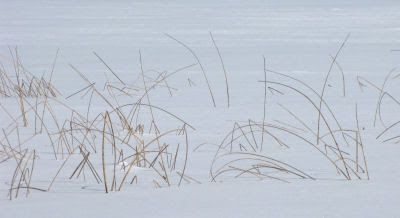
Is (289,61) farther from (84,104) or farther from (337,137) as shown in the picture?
(337,137)

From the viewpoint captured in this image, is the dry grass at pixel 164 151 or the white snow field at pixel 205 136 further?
the dry grass at pixel 164 151

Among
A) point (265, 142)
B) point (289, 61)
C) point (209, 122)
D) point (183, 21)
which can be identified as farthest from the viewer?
point (183, 21)

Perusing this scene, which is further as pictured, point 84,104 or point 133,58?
point 133,58

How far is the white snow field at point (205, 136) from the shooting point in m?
1.59

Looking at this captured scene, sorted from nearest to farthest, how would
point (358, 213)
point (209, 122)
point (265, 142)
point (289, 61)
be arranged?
point (358, 213), point (265, 142), point (209, 122), point (289, 61)

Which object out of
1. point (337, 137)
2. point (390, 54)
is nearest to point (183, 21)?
point (390, 54)

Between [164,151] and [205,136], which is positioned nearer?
[164,151]

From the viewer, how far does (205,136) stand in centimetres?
254

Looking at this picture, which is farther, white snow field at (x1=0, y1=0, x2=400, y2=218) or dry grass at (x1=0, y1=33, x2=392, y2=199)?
dry grass at (x1=0, y1=33, x2=392, y2=199)

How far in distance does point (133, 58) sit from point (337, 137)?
3.92 meters

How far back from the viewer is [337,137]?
245cm

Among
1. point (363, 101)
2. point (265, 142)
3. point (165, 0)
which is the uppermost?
point (165, 0)

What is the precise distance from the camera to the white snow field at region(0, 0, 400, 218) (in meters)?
1.59

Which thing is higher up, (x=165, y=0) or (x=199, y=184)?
(x=165, y=0)
